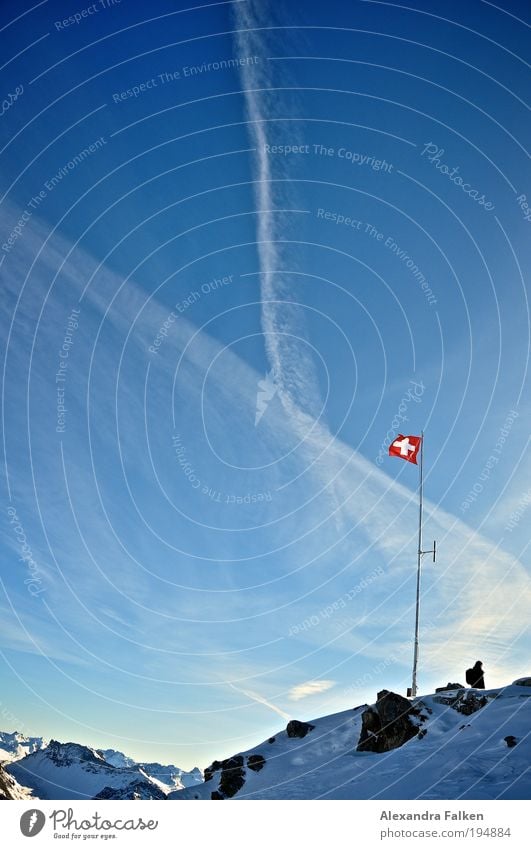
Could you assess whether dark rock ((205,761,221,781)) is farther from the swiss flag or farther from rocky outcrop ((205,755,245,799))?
the swiss flag

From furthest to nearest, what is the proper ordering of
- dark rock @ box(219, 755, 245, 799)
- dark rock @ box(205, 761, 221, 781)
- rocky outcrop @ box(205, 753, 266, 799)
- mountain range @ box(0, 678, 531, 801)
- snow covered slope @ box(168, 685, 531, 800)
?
dark rock @ box(205, 761, 221, 781) → rocky outcrop @ box(205, 753, 266, 799) → dark rock @ box(219, 755, 245, 799) → mountain range @ box(0, 678, 531, 801) → snow covered slope @ box(168, 685, 531, 800)

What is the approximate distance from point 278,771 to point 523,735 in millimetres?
19223

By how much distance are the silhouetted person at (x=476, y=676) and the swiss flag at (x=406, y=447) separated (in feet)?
51.8

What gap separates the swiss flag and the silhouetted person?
15785mm

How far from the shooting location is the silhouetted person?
34.4 metres

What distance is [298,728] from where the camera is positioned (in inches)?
1539

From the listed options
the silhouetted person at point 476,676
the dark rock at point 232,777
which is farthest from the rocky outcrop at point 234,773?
the silhouetted person at point 476,676

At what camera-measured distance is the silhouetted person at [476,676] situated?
1356 inches

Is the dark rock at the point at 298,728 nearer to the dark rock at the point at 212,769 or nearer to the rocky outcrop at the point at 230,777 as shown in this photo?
the rocky outcrop at the point at 230,777

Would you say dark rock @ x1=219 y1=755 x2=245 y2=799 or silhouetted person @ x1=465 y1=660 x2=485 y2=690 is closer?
dark rock @ x1=219 y1=755 x2=245 y2=799

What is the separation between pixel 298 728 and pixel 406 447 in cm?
2476

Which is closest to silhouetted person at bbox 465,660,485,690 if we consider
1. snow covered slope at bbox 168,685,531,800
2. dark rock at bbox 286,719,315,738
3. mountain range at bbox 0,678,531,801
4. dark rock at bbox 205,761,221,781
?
mountain range at bbox 0,678,531,801

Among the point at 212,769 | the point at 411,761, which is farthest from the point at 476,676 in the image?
the point at 212,769
